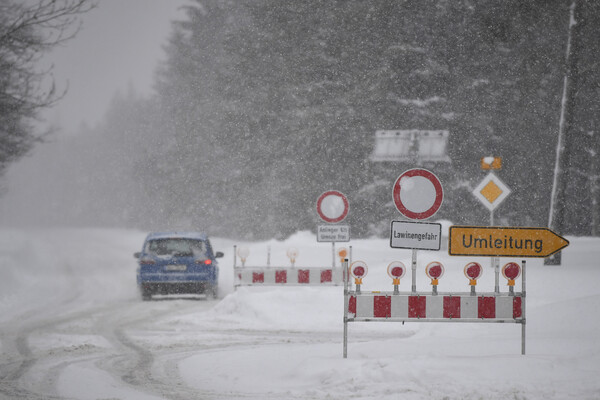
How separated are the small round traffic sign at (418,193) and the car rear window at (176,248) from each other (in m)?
10.9

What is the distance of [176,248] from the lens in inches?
774

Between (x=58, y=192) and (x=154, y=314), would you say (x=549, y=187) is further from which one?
(x=58, y=192)

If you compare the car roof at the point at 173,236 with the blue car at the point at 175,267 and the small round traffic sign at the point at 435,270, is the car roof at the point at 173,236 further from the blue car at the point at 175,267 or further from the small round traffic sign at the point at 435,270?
the small round traffic sign at the point at 435,270

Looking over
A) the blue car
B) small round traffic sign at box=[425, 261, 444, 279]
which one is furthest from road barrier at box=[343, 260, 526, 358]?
the blue car

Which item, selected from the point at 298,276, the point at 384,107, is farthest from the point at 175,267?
the point at 384,107

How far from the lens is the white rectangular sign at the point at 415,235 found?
368 inches

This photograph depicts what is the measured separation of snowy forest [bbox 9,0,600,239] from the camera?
1346 inches

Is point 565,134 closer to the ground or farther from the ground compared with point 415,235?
farther from the ground

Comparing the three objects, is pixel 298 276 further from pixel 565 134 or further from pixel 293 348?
pixel 565 134

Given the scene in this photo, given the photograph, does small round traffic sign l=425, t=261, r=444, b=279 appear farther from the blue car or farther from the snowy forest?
the snowy forest

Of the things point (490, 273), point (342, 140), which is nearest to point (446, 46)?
point (342, 140)

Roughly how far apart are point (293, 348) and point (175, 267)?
28.6ft

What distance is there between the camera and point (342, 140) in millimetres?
36719

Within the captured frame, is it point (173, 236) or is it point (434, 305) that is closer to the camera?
point (434, 305)
